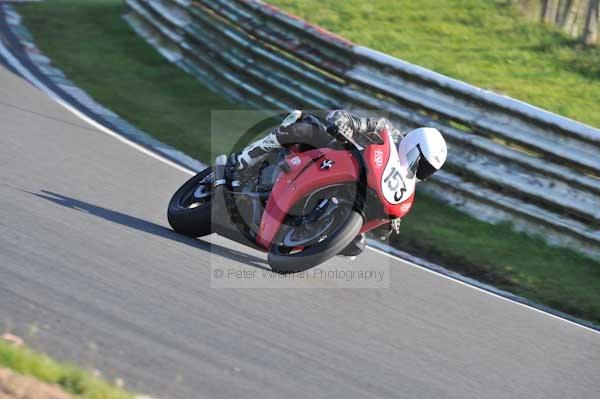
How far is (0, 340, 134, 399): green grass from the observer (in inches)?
134

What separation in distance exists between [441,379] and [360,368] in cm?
46

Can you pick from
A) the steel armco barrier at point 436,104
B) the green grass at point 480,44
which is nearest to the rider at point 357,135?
the steel armco barrier at point 436,104

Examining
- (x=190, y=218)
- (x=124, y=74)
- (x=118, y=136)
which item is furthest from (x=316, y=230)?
(x=124, y=74)

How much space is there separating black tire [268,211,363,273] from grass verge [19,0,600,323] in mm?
1841

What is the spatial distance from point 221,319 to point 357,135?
1.62 metres

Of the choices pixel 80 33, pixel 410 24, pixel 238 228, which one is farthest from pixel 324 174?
pixel 80 33

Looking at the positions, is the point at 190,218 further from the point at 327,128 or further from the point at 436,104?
the point at 436,104

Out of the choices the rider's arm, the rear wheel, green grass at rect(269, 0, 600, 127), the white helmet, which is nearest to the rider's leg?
the rider's arm

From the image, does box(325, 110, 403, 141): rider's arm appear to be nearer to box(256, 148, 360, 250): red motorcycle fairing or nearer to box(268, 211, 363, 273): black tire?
box(256, 148, 360, 250): red motorcycle fairing

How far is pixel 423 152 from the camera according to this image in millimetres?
5750

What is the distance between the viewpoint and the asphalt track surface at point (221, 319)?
4211 millimetres

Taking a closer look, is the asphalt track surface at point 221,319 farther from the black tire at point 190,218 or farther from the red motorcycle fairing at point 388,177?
the red motorcycle fairing at point 388,177

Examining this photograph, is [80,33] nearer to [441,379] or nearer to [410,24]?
[410,24]

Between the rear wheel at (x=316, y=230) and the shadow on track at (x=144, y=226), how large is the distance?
0.34 metres
